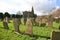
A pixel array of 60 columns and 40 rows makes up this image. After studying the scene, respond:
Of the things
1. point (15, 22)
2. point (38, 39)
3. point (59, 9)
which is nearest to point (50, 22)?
point (15, 22)

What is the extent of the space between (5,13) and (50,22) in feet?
150

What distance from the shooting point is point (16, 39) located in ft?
47.9

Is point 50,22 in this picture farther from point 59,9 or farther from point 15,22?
point 59,9

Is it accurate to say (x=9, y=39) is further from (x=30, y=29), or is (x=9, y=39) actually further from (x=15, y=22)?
(x=15, y=22)

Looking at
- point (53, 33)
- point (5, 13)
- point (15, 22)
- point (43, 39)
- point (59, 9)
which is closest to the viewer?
point (53, 33)

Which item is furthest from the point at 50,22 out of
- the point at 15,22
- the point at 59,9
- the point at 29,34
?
the point at 59,9

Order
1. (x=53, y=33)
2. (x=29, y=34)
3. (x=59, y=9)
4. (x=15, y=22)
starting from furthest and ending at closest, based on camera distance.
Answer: (x=59, y=9) → (x=15, y=22) → (x=29, y=34) → (x=53, y=33)

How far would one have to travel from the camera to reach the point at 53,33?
10609mm

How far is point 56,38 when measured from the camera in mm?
10656

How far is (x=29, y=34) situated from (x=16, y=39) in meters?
2.47

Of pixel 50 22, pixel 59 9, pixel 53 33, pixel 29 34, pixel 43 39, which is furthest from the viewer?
pixel 59 9

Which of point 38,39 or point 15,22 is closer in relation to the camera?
point 38,39

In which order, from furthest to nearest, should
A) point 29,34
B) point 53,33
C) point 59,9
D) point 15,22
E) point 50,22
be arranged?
point 59,9 → point 50,22 → point 15,22 → point 29,34 → point 53,33

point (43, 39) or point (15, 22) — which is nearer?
point (43, 39)
